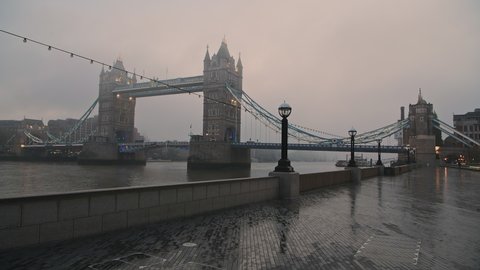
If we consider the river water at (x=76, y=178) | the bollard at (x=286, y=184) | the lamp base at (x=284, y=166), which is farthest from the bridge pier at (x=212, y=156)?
the bollard at (x=286, y=184)

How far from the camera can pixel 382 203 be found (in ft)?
36.1

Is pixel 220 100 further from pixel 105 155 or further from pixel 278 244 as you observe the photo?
pixel 278 244

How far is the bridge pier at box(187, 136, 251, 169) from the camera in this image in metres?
75.5

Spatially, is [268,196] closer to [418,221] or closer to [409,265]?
[418,221]

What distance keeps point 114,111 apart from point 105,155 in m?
23.4

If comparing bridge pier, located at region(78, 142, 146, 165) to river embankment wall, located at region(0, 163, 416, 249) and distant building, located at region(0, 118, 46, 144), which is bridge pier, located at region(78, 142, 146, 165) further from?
river embankment wall, located at region(0, 163, 416, 249)

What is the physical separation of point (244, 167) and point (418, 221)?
71272 mm

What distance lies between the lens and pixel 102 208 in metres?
6.04

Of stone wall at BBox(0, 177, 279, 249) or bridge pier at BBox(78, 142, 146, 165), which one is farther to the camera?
bridge pier at BBox(78, 142, 146, 165)

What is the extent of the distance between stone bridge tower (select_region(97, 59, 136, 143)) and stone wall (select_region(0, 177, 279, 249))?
353 feet

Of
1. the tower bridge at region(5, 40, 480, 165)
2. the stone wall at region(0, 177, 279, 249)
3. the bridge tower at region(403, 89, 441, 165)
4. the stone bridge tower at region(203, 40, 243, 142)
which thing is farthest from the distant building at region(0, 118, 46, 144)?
the stone wall at region(0, 177, 279, 249)

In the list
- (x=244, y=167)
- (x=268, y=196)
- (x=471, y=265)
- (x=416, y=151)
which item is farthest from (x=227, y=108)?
(x=471, y=265)

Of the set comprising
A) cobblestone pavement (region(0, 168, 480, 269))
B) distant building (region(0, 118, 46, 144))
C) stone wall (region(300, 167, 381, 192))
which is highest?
distant building (region(0, 118, 46, 144))

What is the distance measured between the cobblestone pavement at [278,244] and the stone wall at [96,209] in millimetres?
203
